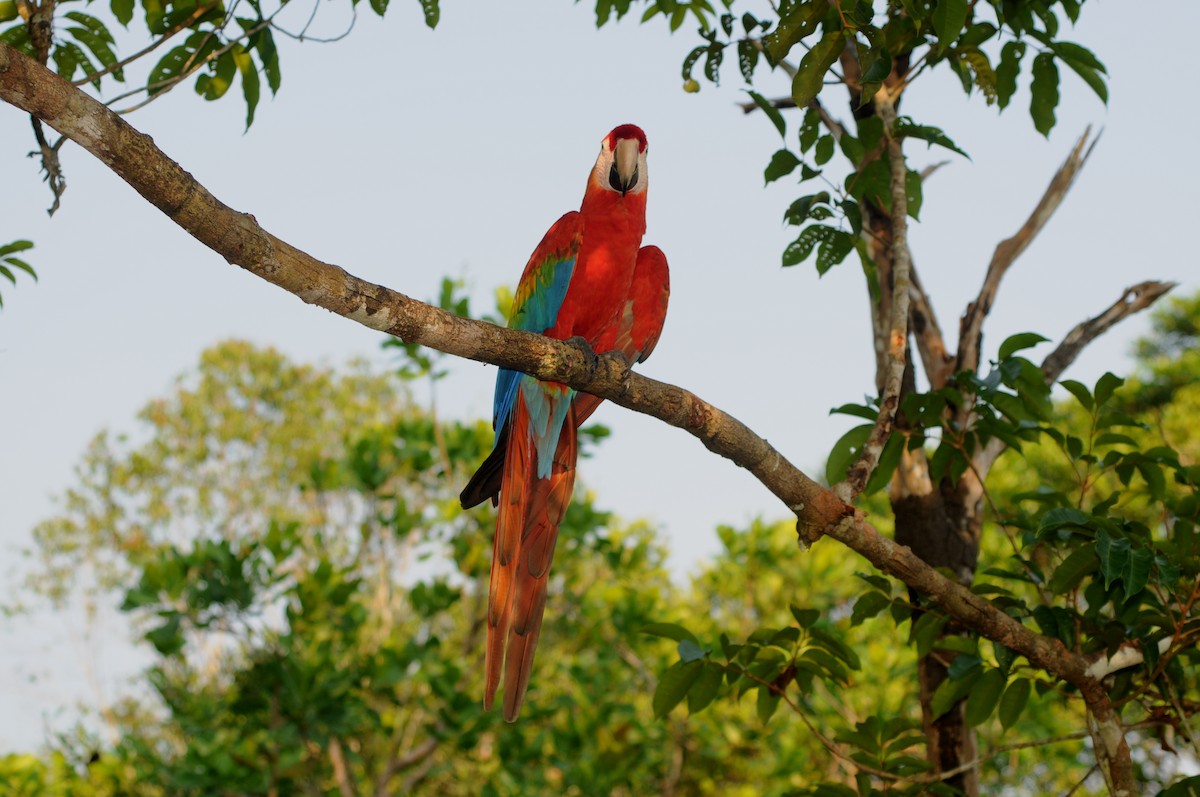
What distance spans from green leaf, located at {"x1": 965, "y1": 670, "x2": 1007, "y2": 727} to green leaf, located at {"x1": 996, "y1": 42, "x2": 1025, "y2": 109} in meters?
1.36

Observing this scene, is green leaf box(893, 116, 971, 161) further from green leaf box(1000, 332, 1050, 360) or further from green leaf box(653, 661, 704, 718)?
green leaf box(653, 661, 704, 718)

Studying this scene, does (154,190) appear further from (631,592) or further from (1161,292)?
(631,592)

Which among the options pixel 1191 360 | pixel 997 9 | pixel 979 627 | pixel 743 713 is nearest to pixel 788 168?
pixel 997 9

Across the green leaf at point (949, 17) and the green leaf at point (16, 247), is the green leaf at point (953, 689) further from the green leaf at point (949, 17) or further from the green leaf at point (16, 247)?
the green leaf at point (16, 247)

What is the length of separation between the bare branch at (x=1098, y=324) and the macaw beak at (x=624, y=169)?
1.36 metres

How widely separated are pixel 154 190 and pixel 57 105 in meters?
0.15

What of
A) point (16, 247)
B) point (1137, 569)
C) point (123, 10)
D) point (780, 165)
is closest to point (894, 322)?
point (780, 165)

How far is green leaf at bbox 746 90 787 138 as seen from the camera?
223cm

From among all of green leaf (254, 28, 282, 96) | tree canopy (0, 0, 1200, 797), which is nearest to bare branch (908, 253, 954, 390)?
tree canopy (0, 0, 1200, 797)

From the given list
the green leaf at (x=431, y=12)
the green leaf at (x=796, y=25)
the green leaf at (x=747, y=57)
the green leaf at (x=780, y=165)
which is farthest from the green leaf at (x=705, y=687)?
the green leaf at (x=431, y=12)

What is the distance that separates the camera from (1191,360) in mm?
9195

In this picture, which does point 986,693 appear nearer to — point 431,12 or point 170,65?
point 431,12

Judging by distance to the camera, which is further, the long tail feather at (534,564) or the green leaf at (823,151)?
the green leaf at (823,151)

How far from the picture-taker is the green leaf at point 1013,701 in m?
2.19
